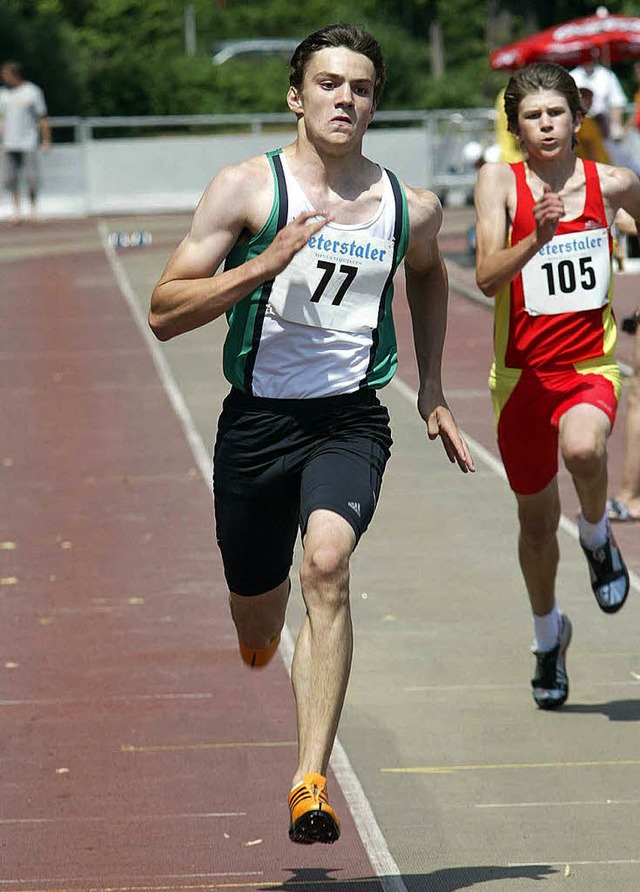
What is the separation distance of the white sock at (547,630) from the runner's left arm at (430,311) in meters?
1.45

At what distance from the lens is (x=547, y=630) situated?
21.9 ft

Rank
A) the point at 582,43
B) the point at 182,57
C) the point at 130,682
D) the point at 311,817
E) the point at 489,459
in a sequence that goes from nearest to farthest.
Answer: the point at 311,817, the point at 130,682, the point at 489,459, the point at 582,43, the point at 182,57

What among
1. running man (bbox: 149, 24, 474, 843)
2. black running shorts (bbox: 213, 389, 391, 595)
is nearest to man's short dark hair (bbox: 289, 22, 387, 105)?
running man (bbox: 149, 24, 474, 843)

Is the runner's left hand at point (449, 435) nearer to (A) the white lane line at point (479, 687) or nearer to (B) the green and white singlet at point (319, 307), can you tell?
(B) the green and white singlet at point (319, 307)

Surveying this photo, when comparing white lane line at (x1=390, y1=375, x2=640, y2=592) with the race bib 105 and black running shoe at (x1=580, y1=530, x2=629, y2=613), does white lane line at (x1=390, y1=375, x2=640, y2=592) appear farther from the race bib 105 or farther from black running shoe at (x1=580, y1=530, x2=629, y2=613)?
the race bib 105

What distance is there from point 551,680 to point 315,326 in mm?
2109

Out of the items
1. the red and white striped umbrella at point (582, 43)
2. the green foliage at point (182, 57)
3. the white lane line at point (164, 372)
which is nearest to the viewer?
the white lane line at point (164, 372)

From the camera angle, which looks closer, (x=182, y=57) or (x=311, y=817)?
(x=311, y=817)

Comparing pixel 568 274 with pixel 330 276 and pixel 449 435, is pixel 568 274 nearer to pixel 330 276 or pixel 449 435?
pixel 449 435

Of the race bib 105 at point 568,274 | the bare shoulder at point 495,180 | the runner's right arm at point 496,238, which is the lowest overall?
the race bib 105 at point 568,274

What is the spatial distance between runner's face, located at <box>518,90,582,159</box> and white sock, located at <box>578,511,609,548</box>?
4.37 ft

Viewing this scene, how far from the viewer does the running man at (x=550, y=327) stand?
6383mm

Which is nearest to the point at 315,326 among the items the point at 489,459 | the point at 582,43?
the point at 489,459

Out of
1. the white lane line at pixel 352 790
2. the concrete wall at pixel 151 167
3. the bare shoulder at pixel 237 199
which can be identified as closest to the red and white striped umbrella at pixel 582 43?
the concrete wall at pixel 151 167
